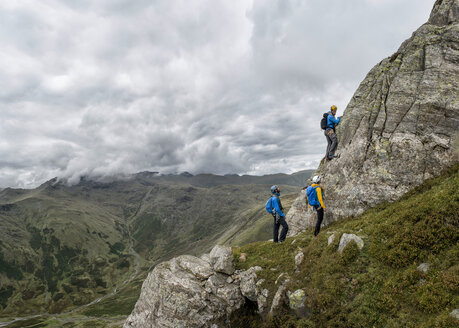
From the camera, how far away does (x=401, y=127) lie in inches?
934

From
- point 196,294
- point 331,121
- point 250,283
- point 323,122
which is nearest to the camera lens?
point 250,283

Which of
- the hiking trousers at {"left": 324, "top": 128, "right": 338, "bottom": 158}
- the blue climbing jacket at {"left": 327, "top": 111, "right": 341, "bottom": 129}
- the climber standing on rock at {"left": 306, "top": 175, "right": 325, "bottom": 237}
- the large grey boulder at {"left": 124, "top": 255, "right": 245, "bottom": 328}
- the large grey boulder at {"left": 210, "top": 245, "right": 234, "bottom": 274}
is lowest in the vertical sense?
the large grey boulder at {"left": 124, "top": 255, "right": 245, "bottom": 328}

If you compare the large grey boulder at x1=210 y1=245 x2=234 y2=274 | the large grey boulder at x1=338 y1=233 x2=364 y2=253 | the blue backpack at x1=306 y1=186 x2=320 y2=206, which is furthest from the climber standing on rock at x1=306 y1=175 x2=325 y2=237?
the large grey boulder at x1=210 y1=245 x2=234 y2=274

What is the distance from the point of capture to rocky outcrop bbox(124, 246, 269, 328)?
687 inches

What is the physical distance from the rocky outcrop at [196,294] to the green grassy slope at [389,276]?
4.49ft

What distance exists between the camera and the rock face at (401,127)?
2106 cm

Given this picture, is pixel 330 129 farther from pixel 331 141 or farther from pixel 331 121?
pixel 331 141

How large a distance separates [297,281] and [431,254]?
7751 mm

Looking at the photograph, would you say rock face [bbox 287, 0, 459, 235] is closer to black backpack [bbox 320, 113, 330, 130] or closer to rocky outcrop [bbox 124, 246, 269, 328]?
black backpack [bbox 320, 113, 330, 130]

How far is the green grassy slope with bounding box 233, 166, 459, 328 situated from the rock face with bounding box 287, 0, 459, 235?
22.1 ft

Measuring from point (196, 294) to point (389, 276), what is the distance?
14255mm

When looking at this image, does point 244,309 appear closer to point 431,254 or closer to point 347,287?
point 347,287

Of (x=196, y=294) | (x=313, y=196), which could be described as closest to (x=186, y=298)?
(x=196, y=294)

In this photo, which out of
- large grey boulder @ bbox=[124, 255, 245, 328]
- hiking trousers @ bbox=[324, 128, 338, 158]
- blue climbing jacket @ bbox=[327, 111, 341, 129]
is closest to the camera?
large grey boulder @ bbox=[124, 255, 245, 328]
